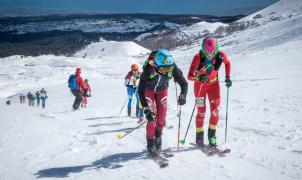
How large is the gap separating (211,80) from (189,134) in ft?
7.61

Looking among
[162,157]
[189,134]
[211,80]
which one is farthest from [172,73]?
[189,134]

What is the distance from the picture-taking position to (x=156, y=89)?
6.68 meters

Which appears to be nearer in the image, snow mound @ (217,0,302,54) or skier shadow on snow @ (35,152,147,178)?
skier shadow on snow @ (35,152,147,178)

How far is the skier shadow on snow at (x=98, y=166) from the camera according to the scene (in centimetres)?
590

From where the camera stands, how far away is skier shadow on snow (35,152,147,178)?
590 centimetres

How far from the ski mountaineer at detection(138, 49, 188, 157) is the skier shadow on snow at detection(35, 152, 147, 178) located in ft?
1.67

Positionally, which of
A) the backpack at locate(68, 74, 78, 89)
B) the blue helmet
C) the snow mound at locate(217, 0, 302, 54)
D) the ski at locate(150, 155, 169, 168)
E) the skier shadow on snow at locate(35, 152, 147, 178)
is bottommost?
the skier shadow on snow at locate(35, 152, 147, 178)

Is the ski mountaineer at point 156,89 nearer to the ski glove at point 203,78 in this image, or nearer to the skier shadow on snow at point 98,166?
the ski glove at point 203,78

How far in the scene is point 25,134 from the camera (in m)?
9.27

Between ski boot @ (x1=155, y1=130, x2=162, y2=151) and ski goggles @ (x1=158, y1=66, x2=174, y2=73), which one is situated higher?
ski goggles @ (x1=158, y1=66, x2=174, y2=73)

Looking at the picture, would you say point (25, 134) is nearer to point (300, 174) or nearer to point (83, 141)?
point (83, 141)

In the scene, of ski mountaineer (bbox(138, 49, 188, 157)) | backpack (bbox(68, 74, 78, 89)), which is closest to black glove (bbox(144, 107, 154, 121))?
ski mountaineer (bbox(138, 49, 188, 157))

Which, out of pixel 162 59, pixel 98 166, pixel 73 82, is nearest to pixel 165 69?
pixel 162 59

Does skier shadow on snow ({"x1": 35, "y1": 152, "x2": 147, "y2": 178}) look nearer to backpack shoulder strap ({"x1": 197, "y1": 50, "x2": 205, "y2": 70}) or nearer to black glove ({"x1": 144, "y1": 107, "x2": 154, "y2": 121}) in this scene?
black glove ({"x1": 144, "y1": 107, "x2": 154, "y2": 121})
